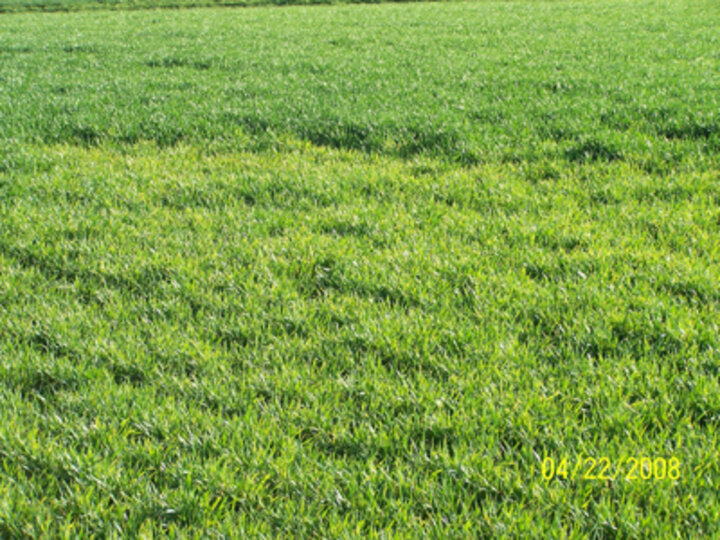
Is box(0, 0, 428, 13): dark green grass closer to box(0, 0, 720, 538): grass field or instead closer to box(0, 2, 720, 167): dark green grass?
box(0, 2, 720, 167): dark green grass

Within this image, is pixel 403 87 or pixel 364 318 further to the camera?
pixel 403 87

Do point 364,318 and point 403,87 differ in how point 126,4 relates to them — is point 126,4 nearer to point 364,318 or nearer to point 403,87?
point 403,87

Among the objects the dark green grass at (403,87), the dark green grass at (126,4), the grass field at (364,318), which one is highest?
the dark green grass at (126,4)

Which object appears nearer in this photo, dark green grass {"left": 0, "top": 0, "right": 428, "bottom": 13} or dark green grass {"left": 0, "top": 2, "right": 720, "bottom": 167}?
dark green grass {"left": 0, "top": 2, "right": 720, "bottom": 167}

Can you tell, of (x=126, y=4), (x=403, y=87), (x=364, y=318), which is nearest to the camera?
(x=364, y=318)

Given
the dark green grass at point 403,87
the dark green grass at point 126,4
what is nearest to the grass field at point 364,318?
the dark green grass at point 403,87

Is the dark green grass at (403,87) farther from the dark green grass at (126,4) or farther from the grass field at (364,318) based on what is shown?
the dark green grass at (126,4)

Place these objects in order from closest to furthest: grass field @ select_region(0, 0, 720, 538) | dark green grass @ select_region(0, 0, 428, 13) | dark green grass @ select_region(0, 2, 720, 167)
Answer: grass field @ select_region(0, 0, 720, 538) → dark green grass @ select_region(0, 2, 720, 167) → dark green grass @ select_region(0, 0, 428, 13)

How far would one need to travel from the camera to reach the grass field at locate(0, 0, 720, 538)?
2416mm

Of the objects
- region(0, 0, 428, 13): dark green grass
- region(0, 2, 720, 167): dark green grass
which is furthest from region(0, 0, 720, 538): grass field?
region(0, 0, 428, 13): dark green grass

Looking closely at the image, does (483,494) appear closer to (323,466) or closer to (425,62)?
(323,466)

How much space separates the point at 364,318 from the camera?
3.57 metres

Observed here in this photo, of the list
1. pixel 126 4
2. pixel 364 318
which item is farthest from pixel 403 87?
pixel 126 4

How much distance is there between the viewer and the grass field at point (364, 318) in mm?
2416
